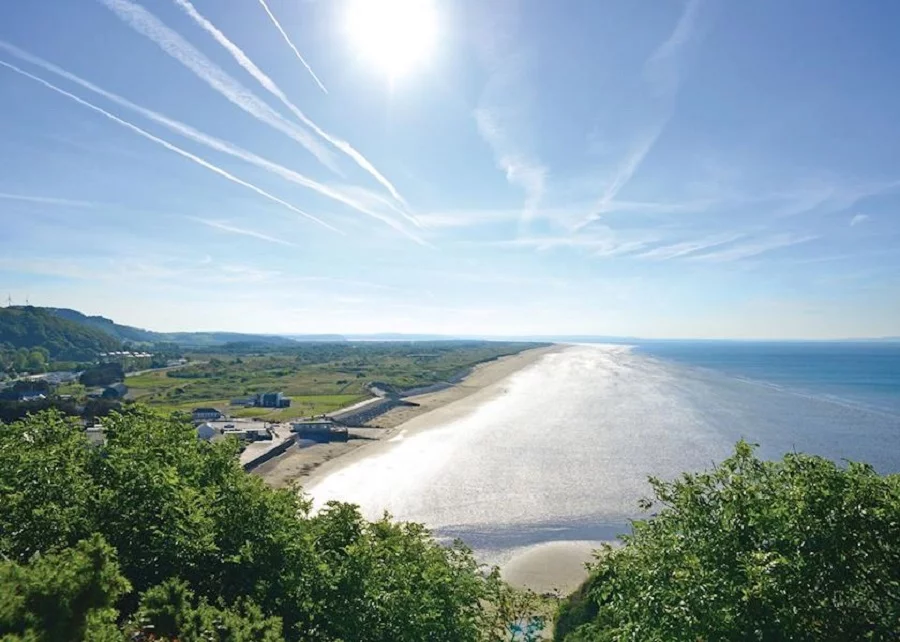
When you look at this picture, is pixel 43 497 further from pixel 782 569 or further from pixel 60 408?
pixel 60 408

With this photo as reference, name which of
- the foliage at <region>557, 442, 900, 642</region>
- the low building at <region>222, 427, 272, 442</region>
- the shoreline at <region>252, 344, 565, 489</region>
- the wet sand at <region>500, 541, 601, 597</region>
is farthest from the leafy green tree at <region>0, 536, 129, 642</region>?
the low building at <region>222, 427, 272, 442</region>

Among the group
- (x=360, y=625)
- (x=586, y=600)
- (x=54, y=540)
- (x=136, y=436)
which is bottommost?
(x=586, y=600)

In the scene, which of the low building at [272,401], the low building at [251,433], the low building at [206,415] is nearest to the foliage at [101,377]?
the low building at [272,401]

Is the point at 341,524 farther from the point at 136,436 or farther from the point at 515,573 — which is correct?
the point at 515,573

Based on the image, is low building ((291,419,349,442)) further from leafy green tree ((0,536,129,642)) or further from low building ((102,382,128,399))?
leafy green tree ((0,536,129,642))

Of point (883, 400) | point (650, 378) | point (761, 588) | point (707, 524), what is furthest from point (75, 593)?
point (650, 378)

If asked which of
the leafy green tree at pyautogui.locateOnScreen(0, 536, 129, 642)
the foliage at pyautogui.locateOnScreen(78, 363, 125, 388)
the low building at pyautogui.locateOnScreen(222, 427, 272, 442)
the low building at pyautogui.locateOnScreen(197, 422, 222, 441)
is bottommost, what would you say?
the low building at pyautogui.locateOnScreen(222, 427, 272, 442)
